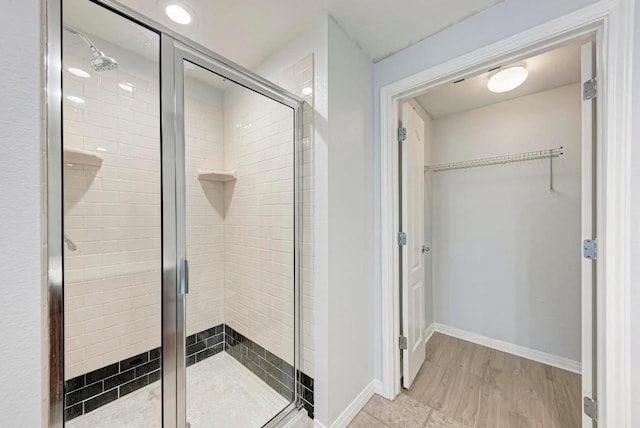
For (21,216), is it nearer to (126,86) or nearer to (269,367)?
(126,86)

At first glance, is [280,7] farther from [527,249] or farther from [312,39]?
[527,249]

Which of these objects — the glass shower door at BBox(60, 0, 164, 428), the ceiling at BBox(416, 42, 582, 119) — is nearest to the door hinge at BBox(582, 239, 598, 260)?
the ceiling at BBox(416, 42, 582, 119)

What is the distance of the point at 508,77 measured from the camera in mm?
1784

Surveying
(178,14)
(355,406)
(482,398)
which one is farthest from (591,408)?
(178,14)

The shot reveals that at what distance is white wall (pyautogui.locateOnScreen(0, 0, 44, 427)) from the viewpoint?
0.54 meters

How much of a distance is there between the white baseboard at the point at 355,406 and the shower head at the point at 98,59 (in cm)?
223

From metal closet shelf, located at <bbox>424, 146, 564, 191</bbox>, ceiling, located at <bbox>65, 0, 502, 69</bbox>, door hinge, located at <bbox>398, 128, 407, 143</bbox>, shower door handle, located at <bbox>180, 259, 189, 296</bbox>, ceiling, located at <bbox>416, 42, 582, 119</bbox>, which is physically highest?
ceiling, located at <bbox>65, 0, 502, 69</bbox>

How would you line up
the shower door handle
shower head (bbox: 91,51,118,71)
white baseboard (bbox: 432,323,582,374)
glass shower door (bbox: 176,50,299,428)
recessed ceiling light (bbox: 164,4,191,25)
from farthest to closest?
1. white baseboard (bbox: 432,323,582,374)
2. glass shower door (bbox: 176,50,299,428)
3. recessed ceiling light (bbox: 164,4,191,25)
4. shower head (bbox: 91,51,118,71)
5. the shower door handle

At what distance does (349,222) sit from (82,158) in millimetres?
1433

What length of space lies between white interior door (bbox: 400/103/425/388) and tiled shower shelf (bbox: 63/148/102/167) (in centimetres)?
180

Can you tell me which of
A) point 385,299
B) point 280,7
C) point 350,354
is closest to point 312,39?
point 280,7

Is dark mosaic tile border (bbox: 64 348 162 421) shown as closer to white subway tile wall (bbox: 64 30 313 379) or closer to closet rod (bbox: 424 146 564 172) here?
white subway tile wall (bbox: 64 30 313 379)

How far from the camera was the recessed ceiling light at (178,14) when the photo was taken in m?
1.34

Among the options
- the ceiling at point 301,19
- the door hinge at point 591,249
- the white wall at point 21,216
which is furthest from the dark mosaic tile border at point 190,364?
the ceiling at point 301,19
